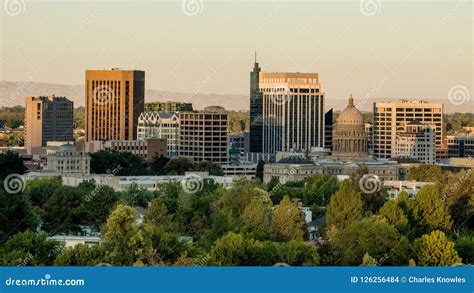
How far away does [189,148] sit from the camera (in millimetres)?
104312

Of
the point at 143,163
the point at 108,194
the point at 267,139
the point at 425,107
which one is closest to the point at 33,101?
the point at 267,139

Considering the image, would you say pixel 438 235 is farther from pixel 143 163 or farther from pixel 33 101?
pixel 33 101

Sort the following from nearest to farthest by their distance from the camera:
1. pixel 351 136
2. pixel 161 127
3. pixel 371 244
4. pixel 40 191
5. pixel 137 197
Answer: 1. pixel 371 244
2. pixel 40 191
3. pixel 137 197
4. pixel 351 136
5. pixel 161 127

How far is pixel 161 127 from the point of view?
113 m

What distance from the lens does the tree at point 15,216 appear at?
1700 inches

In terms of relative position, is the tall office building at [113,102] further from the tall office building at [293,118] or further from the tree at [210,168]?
the tree at [210,168]

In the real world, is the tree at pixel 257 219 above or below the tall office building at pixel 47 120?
below

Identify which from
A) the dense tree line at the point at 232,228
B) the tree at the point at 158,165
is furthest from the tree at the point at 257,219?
the tree at the point at 158,165

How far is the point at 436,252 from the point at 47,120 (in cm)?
8815

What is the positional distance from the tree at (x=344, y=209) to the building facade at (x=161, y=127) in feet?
193

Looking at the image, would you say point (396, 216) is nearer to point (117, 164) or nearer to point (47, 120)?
point (117, 164)

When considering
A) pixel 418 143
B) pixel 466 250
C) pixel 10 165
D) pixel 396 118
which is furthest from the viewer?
pixel 396 118

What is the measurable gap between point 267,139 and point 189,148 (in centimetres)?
1769

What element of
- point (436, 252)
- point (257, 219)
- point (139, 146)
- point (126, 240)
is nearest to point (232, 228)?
point (257, 219)
